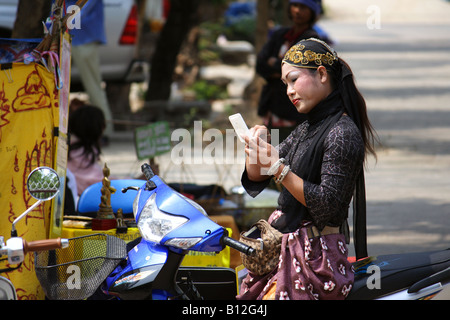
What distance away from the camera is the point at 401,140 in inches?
412

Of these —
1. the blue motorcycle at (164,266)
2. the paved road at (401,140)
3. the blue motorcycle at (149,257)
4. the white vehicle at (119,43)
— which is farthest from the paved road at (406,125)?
the white vehicle at (119,43)

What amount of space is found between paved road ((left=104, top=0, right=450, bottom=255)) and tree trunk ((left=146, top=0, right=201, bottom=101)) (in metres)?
1.88

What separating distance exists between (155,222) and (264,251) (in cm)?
47

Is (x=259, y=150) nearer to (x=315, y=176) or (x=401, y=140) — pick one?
(x=315, y=176)

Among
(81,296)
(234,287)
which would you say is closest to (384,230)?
(234,287)

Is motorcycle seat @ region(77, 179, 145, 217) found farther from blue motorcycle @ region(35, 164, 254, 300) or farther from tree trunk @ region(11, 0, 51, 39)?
blue motorcycle @ region(35, 164, 254, 300)

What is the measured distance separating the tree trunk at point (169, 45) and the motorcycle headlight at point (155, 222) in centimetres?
946

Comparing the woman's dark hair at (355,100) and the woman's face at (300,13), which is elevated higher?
the woman's face at (300,13)

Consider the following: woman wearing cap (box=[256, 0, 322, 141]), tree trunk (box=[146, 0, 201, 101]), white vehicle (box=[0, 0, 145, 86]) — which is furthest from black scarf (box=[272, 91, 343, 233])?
tree trunk (box=[146, 0, 201, 101])

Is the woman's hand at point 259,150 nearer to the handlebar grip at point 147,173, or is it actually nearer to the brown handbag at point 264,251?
the brown handbag at point 264,251

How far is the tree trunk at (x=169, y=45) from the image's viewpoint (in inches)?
477

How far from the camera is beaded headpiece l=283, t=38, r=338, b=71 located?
9.68ft

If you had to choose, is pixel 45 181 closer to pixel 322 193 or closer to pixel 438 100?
pixel 322 193

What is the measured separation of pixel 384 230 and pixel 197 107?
6.53 meters
